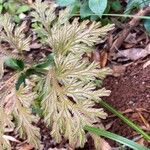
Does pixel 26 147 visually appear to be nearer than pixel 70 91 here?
No

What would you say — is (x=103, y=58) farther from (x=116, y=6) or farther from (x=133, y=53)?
(x=116, y=6)

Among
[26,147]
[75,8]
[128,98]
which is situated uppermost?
[75,8]

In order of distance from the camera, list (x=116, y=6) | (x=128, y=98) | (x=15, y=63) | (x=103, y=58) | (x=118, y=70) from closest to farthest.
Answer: (x=15, y=63) < (x=128, y=98) < (x=118, y=70) < (x=103, y=58) < (x=116, y=6)

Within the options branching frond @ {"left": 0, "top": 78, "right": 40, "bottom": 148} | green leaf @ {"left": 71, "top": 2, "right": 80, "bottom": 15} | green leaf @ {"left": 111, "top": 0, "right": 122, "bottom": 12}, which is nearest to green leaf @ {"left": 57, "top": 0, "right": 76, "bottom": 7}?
green leaf @ {"left": 71, "top": 2, "right": 80, "bottom": 15}

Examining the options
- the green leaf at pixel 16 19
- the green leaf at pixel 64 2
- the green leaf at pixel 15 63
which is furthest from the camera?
the green leaf at pixel 16 19

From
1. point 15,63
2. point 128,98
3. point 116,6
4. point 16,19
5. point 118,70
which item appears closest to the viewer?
point 15,63

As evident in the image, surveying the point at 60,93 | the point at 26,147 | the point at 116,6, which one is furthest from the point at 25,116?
the point at 116,6

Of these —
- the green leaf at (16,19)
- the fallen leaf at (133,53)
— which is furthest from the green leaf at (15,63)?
the green leaf at (16,19)

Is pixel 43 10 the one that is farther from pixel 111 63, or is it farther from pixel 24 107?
pixel 111 63

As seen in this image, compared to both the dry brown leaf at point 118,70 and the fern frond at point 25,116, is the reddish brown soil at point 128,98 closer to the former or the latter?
the dry brown leaf at point 118,70
